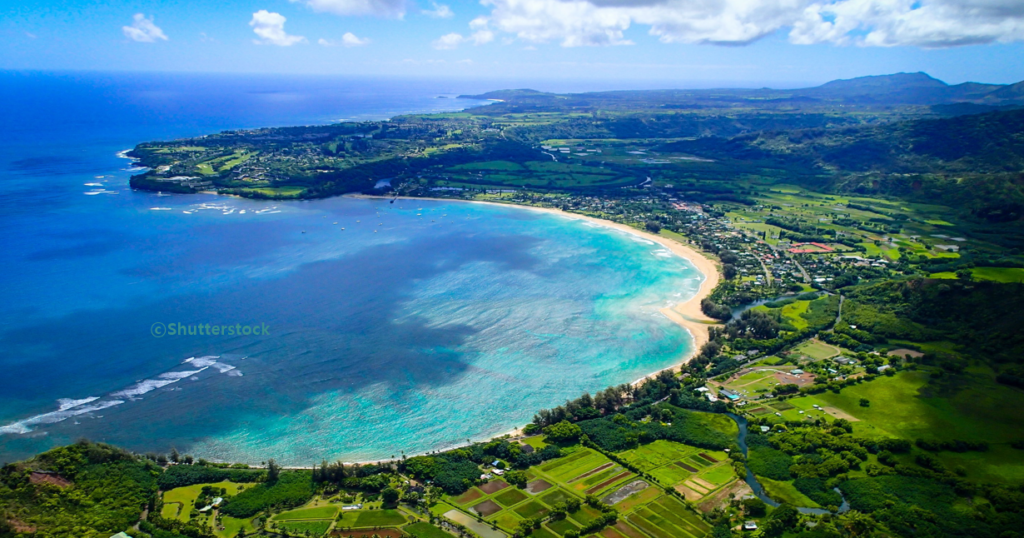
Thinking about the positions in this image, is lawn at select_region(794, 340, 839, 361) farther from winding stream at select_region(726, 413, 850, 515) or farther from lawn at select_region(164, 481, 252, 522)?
lawn at select_region(164, 481, 252, 522)

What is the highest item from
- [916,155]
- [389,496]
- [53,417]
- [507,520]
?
[916,155]

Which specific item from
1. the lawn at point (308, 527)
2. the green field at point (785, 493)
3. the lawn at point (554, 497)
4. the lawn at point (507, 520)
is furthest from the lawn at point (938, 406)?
the lawn at point (308, 527)

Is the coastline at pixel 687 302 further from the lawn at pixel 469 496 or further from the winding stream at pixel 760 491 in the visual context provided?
the winding stream at pixel 760 491

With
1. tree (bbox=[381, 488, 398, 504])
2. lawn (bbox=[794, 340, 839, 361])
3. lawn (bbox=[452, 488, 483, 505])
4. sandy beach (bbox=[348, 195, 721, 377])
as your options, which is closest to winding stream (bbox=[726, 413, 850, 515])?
sandy beach (bbox=[348, 195, 721, 377])

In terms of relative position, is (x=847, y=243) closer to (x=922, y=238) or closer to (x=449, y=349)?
(x=922, y=238)

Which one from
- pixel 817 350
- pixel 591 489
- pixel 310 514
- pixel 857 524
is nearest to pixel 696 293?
pixel 817 350

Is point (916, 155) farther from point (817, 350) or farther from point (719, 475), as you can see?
point (719, 475)

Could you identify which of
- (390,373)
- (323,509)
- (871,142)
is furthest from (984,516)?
(871,142)
